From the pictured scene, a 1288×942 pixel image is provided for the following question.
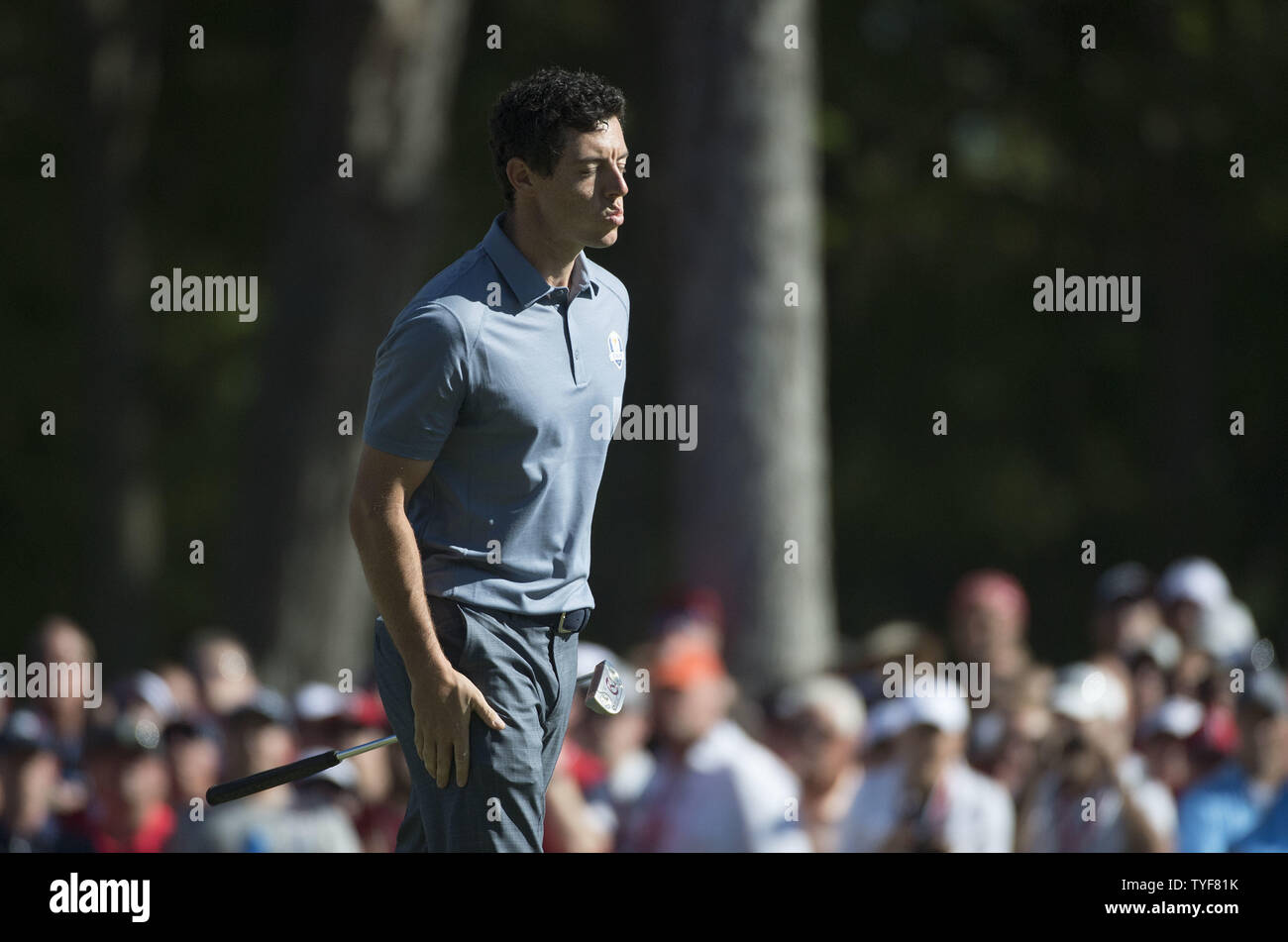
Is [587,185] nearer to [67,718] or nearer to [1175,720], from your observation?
[1175,720]

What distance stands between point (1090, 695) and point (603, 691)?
3468mm

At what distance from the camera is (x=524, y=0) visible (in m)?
14.4

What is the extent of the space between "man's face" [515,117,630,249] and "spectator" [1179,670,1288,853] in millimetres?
3318

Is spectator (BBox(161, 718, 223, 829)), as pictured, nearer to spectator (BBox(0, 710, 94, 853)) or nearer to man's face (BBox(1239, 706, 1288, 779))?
spectator (BBox(0, 710, 94, 853))

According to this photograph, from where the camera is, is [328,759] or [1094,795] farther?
[1094,795]

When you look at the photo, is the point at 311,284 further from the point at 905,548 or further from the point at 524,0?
the point at 905,548

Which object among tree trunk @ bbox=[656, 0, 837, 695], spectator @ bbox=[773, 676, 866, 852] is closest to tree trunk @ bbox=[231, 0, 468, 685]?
tree trunk @ bbox=[656, 0, 837, 695]

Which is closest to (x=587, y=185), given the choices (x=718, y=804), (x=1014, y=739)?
(x=718, y=804)

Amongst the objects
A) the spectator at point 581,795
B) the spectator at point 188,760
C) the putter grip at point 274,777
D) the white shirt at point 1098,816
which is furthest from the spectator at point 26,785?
the putter grip at point 274,777

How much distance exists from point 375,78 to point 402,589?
754cm

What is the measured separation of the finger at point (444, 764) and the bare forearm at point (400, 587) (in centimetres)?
12

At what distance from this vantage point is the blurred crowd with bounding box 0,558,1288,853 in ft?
19.1

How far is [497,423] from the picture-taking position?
3135 millimetres

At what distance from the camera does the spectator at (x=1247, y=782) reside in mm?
5691
